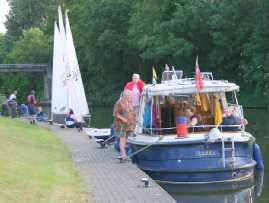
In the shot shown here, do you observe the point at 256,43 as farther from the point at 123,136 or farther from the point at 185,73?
the point at 123,136

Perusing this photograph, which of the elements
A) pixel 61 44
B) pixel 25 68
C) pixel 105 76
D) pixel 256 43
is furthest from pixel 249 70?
pixel 25 68

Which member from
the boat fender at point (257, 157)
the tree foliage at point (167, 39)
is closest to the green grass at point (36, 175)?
the boat fender at point (257, 157)

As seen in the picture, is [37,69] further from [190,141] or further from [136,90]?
[190,141]

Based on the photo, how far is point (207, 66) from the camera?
187 feet

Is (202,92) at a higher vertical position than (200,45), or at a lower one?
lower

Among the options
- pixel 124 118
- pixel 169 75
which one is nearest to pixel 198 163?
pixel 124 118

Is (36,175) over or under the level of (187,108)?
under

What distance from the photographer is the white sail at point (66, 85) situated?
32250mm

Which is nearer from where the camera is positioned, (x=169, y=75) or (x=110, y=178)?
(x=110, y=178)

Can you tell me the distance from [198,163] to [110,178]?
8.55 feet

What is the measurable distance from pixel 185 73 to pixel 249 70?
9403 millimetres

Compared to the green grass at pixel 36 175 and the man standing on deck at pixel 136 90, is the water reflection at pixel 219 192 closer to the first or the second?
the green grass at pixel 36 175

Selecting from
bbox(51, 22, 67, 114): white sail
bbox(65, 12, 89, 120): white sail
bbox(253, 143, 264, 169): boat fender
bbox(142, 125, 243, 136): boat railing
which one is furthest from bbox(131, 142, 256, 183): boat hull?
bbox(51, 22, 67, 114): white sail

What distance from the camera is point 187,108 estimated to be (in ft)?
57.7
